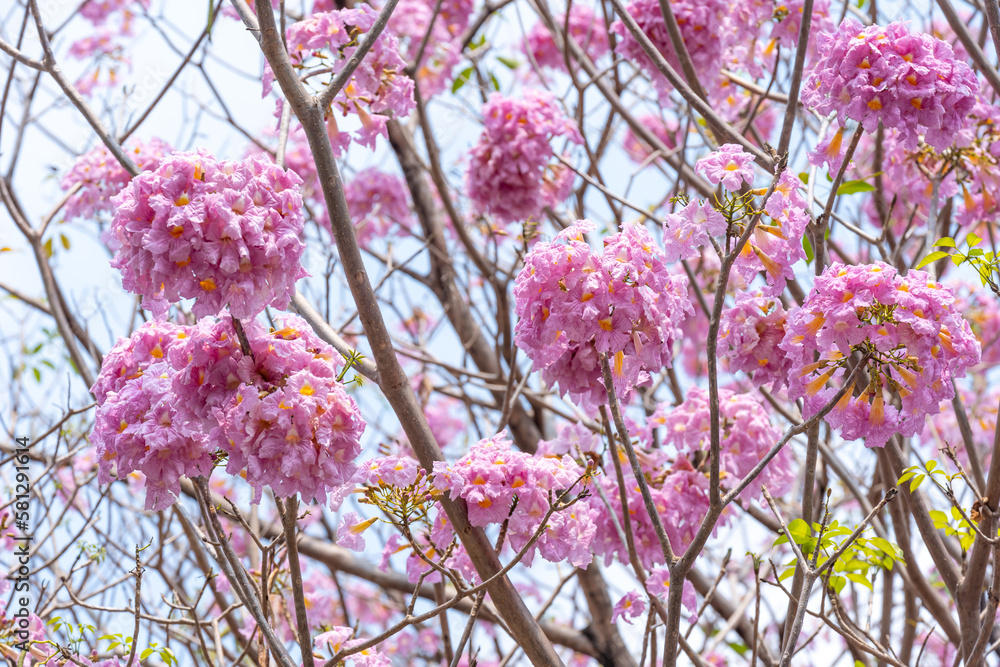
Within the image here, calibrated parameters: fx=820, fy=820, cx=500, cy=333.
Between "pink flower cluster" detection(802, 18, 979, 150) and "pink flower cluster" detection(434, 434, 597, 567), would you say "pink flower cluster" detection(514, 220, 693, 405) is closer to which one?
"pink flower cluster" detection(434, 434, 597, 567)

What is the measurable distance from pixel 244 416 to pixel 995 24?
6.37 feet

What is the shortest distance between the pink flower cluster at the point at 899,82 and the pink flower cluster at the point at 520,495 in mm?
1107

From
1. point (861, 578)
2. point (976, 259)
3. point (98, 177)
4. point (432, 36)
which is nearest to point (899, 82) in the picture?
point (976, 259)

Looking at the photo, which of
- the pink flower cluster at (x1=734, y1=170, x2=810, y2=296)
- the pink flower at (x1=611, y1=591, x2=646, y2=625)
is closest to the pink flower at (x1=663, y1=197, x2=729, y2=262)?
the pink flower cluster at (x1=734, y1=170, x2=810, y2=296)

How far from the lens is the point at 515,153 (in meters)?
3.19

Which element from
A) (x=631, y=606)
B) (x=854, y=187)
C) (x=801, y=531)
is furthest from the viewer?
(x=854, y=187)

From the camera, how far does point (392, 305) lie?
4.48 m

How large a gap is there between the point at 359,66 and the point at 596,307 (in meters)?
1.20

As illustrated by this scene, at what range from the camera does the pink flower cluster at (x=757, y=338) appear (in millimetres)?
1930

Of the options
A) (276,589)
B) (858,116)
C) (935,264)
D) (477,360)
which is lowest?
(276,589)

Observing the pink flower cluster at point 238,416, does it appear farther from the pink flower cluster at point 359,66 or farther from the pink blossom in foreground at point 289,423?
the pink flower cluster at point 359,66

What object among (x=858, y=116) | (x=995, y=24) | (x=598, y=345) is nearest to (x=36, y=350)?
(x=598, y=345)

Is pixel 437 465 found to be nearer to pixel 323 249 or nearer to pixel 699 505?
pixel 699 505

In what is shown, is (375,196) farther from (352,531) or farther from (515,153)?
(352,531)
